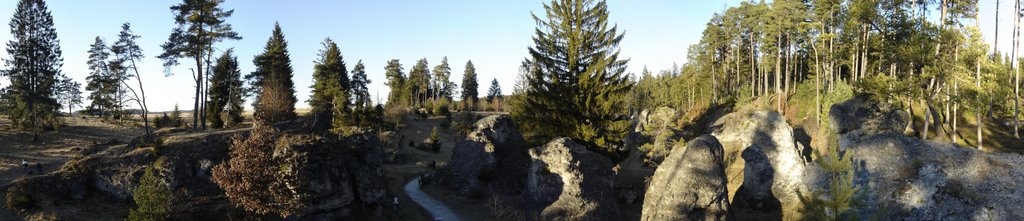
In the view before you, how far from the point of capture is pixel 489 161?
3359 cm

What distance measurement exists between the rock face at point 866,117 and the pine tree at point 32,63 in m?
60.2

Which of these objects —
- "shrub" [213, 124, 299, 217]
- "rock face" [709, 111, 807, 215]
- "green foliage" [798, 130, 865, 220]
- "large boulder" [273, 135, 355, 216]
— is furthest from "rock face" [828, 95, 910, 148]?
"shrub" [213, 124, 299, 217]

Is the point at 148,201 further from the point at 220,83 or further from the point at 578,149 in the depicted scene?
the point at 220,83

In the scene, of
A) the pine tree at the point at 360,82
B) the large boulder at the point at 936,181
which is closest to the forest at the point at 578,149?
the large boulder at the point at 936,181

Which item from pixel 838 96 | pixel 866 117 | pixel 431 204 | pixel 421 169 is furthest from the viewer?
pixel 421 169

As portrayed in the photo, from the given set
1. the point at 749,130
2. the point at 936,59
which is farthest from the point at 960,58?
the point at 749,130

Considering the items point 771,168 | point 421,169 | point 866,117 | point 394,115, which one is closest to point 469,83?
point 394,115

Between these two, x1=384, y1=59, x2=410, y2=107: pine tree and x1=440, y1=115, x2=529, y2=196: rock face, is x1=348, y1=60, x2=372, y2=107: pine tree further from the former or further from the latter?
x1=440, y1=115, x2=529, y2=196: rock face

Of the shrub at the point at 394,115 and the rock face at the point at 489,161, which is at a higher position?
the shrub at the point at 394,115

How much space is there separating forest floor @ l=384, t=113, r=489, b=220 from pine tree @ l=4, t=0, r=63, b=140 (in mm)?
29480

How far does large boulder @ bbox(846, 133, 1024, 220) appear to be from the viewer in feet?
35.1

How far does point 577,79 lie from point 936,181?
21403mm

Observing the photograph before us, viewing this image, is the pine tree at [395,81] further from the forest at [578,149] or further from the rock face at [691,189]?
the rock face at [691,189]

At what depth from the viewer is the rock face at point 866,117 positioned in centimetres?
2959
